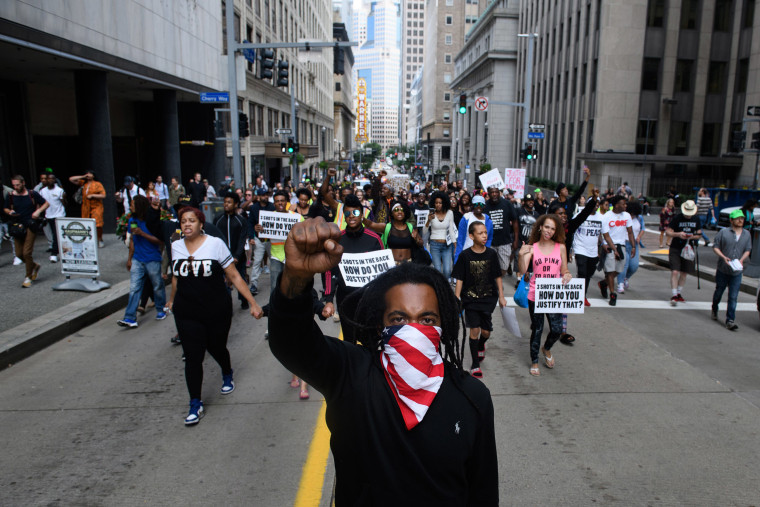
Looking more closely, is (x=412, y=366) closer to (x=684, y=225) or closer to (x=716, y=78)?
(x=684, y=225)

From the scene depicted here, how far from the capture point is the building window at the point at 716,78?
33938 millimetres

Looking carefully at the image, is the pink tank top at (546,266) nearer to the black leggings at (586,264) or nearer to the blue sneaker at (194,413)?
the black leggings at (586,264)

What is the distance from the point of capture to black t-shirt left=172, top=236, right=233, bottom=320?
5.14 m

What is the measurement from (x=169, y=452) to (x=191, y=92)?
72.4 feet

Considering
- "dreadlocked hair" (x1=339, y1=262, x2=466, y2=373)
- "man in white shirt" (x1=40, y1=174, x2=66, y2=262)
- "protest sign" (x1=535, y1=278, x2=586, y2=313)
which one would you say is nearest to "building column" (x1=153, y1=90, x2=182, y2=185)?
"man in white shirt" (x1=40, y1=174, x2=66, y2=262)

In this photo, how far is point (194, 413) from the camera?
5.14 meters

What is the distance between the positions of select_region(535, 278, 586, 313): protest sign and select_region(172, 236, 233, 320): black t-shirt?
3549 millimetres

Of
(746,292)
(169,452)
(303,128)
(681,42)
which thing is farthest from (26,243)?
(303,128)

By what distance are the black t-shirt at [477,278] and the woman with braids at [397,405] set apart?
447cm

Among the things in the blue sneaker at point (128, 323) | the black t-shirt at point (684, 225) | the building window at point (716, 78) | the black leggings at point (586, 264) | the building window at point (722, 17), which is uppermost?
the building window at point (722, 17)

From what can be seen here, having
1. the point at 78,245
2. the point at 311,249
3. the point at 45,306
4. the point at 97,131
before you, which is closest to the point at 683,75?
the point at 97,131

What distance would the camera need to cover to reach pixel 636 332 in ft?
27.3

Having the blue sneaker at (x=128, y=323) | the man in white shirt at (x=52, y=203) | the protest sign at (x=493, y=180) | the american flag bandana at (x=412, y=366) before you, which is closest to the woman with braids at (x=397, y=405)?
the american flag bandana at (x=412, y=366)

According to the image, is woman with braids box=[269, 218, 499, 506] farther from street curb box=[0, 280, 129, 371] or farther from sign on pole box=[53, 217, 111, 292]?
sign on pole box=[53, 217, 111, 292]
